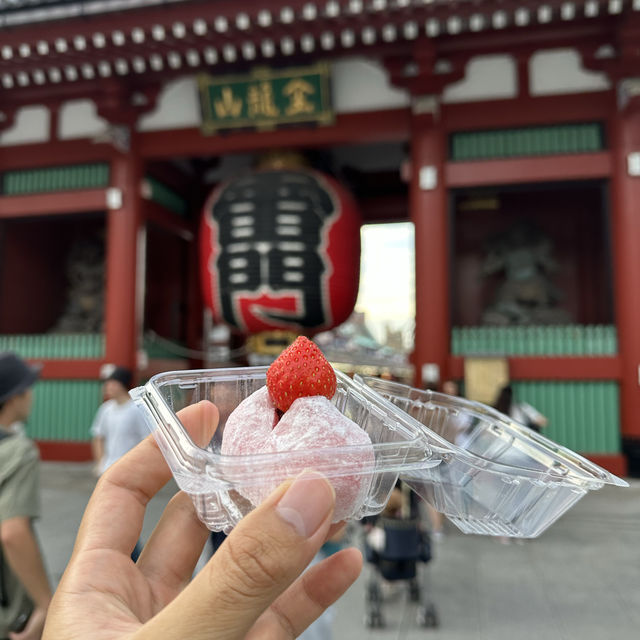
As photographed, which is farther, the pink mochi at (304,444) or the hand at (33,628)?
the hand at (33,628)

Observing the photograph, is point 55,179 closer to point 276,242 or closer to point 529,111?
point 276,242

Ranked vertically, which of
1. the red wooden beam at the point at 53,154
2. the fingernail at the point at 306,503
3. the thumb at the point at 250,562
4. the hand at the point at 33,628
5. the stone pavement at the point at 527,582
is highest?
the red wooden beam at the point at 53,154

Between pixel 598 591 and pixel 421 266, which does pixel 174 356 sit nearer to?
pixel 421 266

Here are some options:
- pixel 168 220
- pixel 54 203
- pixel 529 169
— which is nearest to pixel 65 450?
pixel 54 203

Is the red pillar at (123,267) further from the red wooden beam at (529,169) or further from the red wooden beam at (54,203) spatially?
the red wooden beam at (529,169)

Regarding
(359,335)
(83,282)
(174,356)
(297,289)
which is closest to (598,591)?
(297,289)

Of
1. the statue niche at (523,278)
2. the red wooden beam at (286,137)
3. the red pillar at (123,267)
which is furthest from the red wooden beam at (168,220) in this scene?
the statue niche at (523,278)

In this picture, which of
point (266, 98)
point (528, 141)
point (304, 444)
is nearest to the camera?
point (304, 444)
